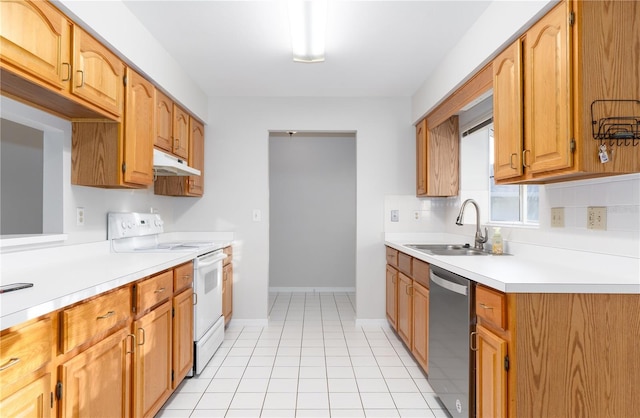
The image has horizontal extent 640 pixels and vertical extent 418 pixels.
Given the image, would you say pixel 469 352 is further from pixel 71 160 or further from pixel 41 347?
pixel 71 160

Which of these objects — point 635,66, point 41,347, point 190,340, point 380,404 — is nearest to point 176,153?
point 190,340

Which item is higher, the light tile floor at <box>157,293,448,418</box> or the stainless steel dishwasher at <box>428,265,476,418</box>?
the stainless steel dishwasher at <box>428,265,476,418</box>

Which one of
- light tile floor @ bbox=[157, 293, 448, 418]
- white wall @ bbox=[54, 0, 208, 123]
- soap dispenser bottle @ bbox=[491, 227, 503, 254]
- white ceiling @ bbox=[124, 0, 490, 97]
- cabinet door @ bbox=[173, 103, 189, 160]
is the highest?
white ceiling @ bbox=[124, 0, 490, 97]

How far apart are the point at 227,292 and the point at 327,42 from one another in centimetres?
238

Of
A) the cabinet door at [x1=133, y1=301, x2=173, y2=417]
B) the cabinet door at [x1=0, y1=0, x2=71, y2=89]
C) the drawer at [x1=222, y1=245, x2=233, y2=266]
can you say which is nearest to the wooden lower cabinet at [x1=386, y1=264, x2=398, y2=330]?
the drawer at [x1=222, y1=245, x2=233, y2=266]

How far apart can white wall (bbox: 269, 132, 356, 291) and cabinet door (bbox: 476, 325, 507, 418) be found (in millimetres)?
3773

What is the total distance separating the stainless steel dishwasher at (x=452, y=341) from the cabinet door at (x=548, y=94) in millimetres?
695

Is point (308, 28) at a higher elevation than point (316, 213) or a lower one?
higher

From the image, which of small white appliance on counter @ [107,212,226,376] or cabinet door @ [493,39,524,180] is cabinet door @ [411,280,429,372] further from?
small white appliance on counter @ [107,212,226,376]

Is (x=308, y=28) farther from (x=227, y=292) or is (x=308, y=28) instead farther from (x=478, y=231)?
(x=227, y=292)

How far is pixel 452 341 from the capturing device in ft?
6.30

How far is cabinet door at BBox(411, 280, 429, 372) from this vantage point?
2.42 metres

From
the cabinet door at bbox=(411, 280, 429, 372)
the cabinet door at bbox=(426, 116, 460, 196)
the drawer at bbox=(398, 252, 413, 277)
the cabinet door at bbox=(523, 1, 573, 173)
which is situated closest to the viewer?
the cabinet door at bbox=(523, 1, 573, 173)

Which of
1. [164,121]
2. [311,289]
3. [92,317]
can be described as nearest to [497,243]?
[92,317]
